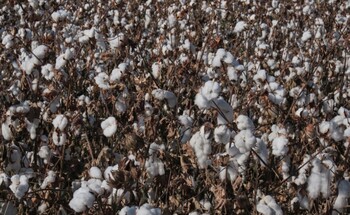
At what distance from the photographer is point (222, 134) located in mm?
2100

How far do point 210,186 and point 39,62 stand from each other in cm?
110

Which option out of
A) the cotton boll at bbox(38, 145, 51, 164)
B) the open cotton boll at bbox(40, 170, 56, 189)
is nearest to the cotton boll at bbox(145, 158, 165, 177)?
the open cotton boll at bbox(40, 170, 56, 189)

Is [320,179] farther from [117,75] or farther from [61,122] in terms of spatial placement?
[117,75]

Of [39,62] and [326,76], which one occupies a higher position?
[39,62]

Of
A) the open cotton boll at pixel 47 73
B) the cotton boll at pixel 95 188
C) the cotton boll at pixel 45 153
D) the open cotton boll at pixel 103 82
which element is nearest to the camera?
the cotton boll at pixel 95 188

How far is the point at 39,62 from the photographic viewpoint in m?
2.91

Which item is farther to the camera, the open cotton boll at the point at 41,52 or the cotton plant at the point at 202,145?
the open cotton boll at the point at 41,52

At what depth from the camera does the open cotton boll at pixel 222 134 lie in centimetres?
210

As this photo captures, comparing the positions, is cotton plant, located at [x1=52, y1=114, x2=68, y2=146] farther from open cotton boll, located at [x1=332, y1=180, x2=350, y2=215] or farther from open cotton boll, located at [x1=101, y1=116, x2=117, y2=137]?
open cotton boll, located at [x1=332, y1=180, x2=350, y2=215]

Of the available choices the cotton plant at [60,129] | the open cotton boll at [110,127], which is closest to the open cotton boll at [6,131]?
the cotton plant at [60,129]

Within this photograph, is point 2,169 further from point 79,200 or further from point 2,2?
point 2,2

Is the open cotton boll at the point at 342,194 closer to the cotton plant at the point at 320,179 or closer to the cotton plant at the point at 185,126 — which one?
the cotton plant at the point at 320,179

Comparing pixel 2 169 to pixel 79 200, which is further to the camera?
pixel 2 169

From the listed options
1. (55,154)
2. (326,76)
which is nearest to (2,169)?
(55,154)
